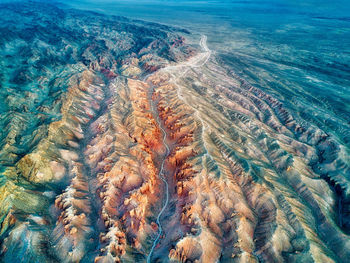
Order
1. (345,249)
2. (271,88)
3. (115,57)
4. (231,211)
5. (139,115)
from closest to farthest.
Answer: (345,249)
(231,211)
(139,115)
(271,88)
(115,57)

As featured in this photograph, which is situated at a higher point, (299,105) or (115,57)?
(299,105)

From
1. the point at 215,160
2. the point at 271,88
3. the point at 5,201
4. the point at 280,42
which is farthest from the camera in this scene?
the point at 280,42

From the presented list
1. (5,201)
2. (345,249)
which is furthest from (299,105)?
(5,201)

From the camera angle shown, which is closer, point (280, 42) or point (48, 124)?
point (48, 124)

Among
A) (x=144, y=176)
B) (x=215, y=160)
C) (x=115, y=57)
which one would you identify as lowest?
(x=115, y=57)

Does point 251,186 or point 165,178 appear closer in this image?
point 251,186

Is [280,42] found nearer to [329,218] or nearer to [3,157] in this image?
[329,218]

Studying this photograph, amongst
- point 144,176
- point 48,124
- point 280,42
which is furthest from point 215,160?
point 280,42

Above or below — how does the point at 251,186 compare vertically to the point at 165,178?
above
